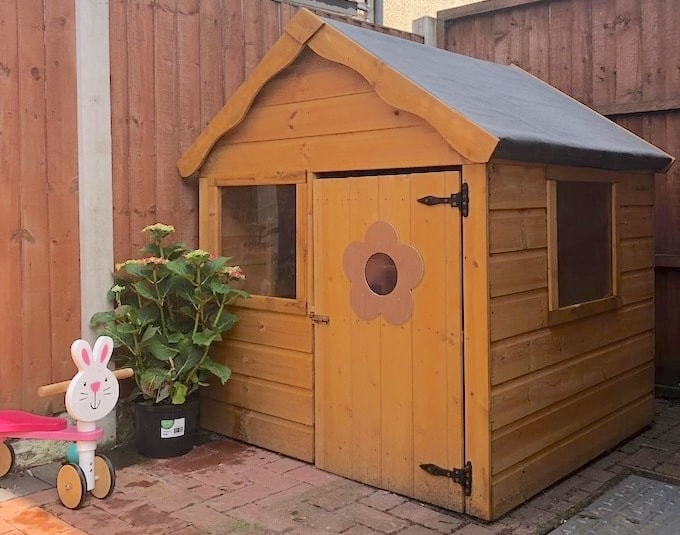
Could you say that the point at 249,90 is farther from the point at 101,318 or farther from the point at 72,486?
the point at 72,486

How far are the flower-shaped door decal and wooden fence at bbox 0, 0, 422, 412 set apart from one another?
5.15 ft

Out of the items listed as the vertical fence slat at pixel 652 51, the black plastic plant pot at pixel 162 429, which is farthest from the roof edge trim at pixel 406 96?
the vertical fence slat at pixel 652 51

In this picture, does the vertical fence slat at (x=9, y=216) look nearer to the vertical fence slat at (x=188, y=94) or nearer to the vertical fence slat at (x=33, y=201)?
the vertical fence slat at (x=33, y=201)

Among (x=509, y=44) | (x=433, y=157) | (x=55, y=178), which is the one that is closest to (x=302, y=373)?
(x=433, y=157)

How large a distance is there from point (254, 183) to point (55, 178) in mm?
1156

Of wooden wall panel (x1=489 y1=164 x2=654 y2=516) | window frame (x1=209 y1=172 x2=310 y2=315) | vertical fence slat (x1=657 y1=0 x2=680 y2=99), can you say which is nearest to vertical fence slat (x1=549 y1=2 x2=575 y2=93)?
vertical fence slat (x1=657 y1=0 x2=680 y2=99)

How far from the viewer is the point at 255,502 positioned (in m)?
3.89

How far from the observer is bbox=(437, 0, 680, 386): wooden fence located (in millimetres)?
5656

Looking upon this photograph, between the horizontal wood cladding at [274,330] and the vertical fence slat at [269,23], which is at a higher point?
the vertical fence slat at [269,23]

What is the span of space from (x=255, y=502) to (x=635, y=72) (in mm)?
4197

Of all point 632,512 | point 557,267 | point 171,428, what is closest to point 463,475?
point 632,512

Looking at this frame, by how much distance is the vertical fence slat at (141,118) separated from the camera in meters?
4.81

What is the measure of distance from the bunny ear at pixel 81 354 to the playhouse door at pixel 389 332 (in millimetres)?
1247

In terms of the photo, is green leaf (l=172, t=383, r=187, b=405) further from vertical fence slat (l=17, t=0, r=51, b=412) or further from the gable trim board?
the gable trim board
